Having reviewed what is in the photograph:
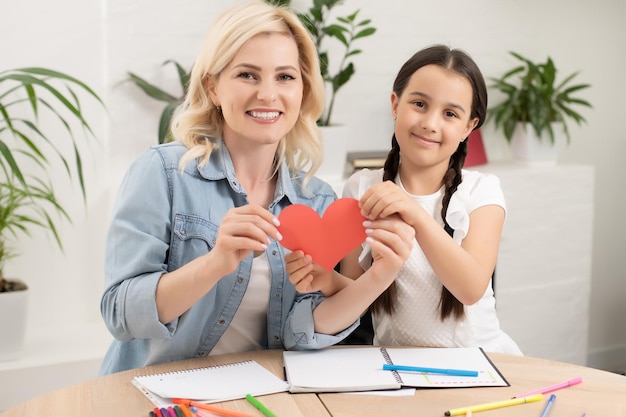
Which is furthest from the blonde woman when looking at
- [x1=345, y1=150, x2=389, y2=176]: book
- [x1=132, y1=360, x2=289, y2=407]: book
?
[x1=345, y1=150, x2=389, y2=176]: book

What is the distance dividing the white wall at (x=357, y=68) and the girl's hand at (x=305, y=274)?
1502mm

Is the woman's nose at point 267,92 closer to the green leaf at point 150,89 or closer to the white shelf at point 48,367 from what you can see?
the green leaf at point 150,89

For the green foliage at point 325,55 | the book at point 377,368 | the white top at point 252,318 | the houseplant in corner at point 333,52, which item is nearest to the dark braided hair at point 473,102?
the book at point 377,368

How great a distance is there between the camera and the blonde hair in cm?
159

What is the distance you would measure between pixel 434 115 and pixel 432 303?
407 millimetres

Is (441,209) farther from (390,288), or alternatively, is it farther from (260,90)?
(260,90)

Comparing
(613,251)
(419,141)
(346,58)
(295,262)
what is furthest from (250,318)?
(613,251)

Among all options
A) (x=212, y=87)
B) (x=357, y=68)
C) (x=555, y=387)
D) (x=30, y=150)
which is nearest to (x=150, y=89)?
(x=30, y=150)

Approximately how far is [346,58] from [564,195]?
1150 millimetres

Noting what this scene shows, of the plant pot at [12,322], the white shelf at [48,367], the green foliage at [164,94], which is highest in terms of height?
the green foliage at [164,94]

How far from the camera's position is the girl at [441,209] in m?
1.69

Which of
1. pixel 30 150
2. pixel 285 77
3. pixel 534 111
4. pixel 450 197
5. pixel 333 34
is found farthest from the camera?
pixel 534 111

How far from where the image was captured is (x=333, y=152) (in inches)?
119

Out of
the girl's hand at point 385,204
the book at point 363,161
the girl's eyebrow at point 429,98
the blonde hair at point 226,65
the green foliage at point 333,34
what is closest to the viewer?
the girl's hand at point 385,204
